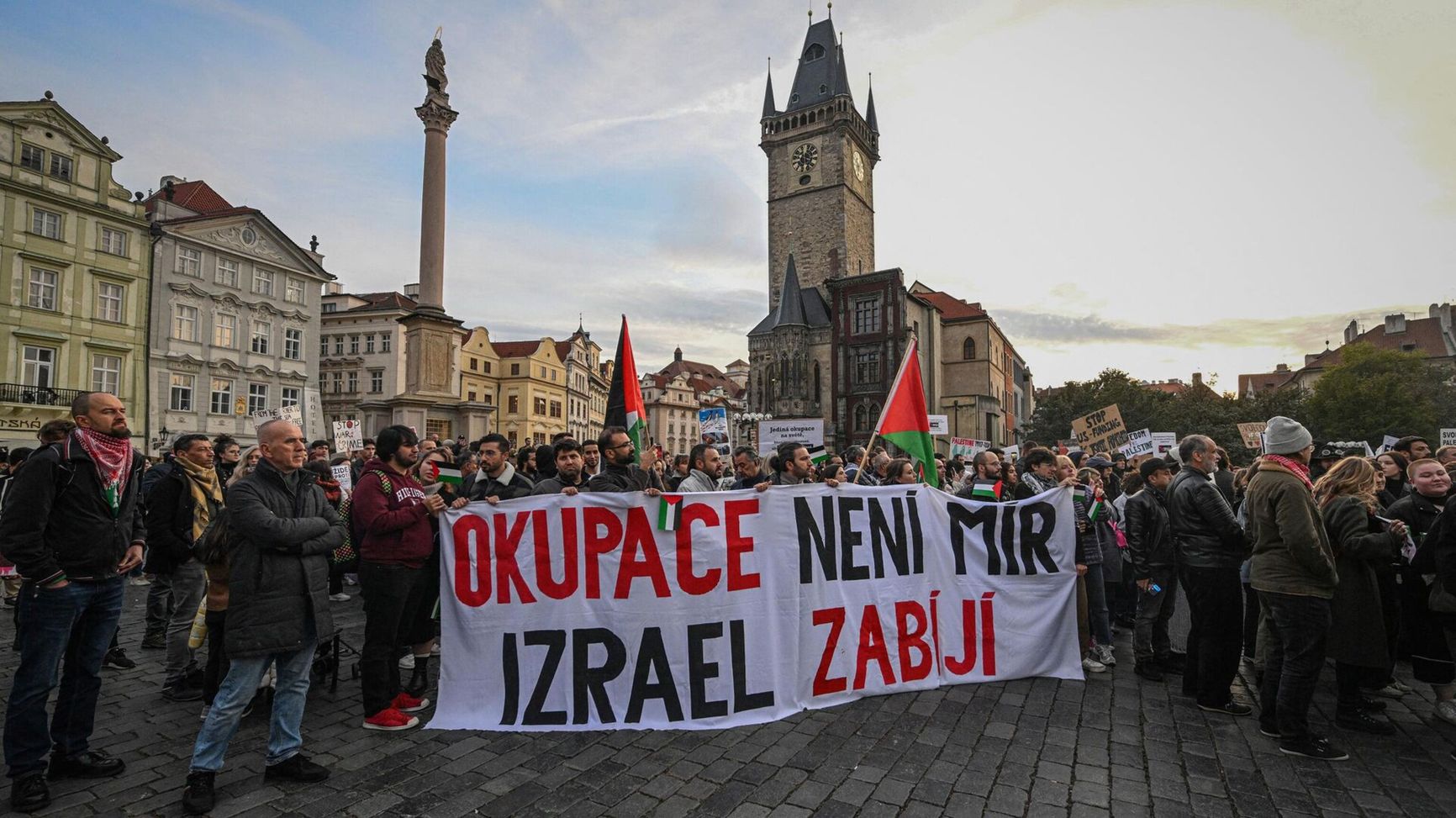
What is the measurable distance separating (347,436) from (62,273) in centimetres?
2778

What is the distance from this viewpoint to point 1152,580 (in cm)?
603

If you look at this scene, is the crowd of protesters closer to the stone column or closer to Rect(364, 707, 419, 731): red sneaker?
Rect(364, 707, 419, 731): red sneaker

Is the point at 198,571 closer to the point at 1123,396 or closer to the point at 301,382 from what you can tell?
the point at 301,382

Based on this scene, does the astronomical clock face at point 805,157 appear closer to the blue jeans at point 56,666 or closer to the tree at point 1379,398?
the tree at point 1379,398

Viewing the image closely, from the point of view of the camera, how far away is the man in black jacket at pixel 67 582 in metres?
3.62

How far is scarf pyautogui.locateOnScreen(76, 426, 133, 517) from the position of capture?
13.0ft

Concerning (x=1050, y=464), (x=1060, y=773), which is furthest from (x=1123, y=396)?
(x=1060, y=773)

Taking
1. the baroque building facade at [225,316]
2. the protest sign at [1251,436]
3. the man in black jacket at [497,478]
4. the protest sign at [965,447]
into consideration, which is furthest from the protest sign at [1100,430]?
the baroque building facade at [225,316]

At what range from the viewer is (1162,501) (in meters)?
6.27

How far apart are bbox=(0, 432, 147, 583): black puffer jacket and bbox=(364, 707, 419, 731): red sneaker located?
185 centimetres

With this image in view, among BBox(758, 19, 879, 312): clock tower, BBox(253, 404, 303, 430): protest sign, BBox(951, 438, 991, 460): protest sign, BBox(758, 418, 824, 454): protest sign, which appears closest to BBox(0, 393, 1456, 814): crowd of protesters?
BBox(253, 404, 303, 430): protest sign

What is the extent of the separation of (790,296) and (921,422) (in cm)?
5279

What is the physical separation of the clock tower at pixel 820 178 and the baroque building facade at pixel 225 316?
37.4 metres

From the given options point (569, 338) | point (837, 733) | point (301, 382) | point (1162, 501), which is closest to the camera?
point (837, 733)
